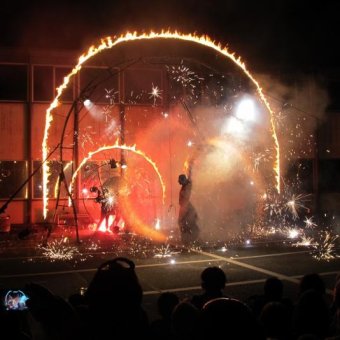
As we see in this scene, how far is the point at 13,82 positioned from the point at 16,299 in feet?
49.2

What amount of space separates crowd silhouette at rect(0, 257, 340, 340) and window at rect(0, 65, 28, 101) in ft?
47.8

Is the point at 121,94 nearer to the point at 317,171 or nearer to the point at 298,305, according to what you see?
the point at 317,171

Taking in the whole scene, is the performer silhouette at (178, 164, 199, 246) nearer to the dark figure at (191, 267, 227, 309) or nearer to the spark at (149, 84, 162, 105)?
the spark at (149, 84, 162, 105)

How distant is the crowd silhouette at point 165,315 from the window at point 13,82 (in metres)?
14.6

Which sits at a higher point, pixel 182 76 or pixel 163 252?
pixel 182 76

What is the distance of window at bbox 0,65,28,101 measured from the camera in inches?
701

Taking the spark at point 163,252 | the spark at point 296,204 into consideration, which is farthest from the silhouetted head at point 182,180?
the spark at point 296,204

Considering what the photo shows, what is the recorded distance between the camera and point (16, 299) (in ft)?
14.0

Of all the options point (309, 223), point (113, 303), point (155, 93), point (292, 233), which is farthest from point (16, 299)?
point (155, 93)

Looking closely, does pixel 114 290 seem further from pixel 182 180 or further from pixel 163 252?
pixel 182 180

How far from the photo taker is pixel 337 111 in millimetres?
21188

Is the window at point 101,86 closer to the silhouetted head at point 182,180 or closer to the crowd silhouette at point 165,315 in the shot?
the silhouetted head at point 182,180

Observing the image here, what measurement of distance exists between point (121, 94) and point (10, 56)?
13.8 ft

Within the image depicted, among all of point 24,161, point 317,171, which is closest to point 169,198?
point 24,161
